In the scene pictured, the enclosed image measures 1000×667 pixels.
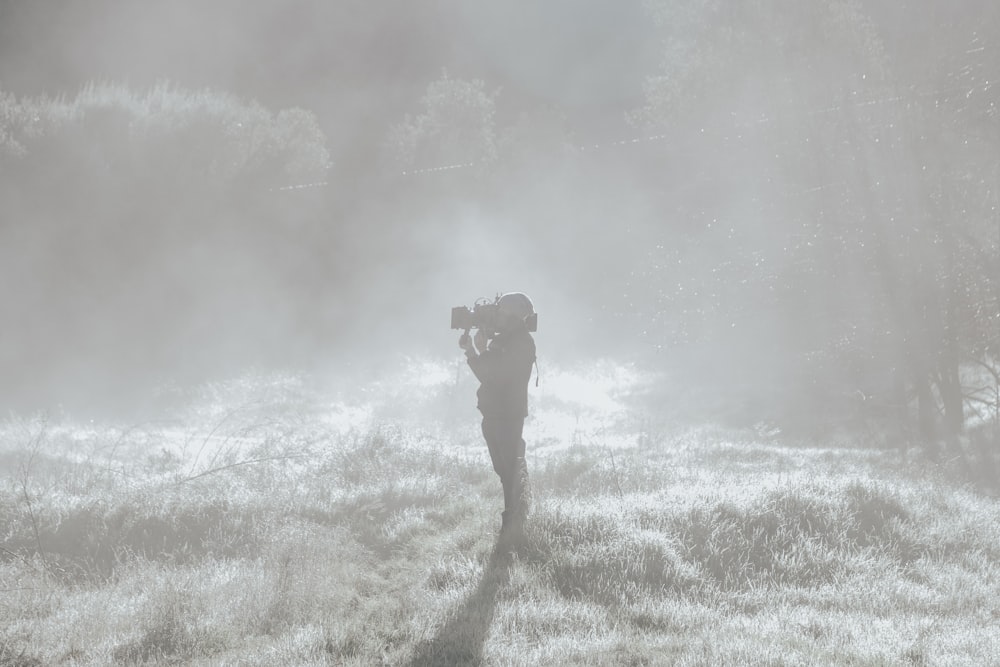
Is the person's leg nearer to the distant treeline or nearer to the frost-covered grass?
the frost-covered grass

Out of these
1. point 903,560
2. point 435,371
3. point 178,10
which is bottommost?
point 903,560

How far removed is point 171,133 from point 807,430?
1890cm

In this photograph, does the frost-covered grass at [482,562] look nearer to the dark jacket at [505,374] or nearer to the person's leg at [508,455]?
the person's leg at [508,455]

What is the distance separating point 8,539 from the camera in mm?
8773

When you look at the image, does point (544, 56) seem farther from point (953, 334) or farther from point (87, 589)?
point (87, 589)

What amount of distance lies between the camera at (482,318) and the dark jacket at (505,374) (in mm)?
125

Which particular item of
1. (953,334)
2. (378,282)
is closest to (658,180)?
(378,282)

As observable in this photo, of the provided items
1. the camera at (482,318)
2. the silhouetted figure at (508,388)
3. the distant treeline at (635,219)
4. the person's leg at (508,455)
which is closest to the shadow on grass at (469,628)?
the person's leg at (508,455)

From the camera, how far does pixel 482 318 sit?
26.3 feet

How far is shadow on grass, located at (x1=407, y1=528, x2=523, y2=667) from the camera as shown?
545 centimetres

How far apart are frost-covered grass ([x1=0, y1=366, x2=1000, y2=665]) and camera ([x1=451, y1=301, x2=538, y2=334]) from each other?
167 cm

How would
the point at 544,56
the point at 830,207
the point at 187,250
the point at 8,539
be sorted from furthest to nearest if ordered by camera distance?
the point at 544,56, the point at 187,250, the point at 830,207, the point at 8,539

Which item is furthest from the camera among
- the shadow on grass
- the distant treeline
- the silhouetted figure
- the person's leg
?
the distant treeline

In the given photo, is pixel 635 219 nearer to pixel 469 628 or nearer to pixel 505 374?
pixel 505 374
